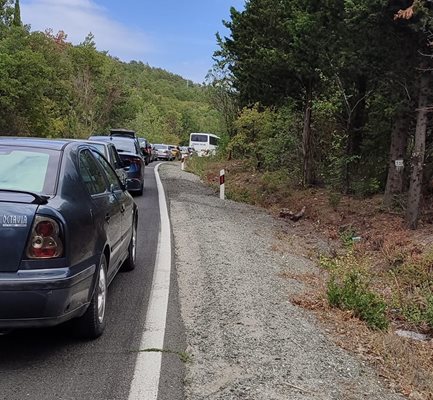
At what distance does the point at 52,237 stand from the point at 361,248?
8300mm

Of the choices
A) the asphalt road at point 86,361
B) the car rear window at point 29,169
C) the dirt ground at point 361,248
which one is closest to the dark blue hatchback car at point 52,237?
the car rear window at point 29,169

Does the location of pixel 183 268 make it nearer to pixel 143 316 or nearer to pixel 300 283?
pixel 300 283

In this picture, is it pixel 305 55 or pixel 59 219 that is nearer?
pixel 59 219

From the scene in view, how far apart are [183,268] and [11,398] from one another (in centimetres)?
391

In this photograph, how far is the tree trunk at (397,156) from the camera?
13633 mm

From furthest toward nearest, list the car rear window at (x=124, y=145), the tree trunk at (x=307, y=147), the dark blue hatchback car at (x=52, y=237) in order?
the tree trunk at (x=307, y=147)
the car rear window at (x=124, y=145)
the dark blue hatchback car at (x=52, y=237)

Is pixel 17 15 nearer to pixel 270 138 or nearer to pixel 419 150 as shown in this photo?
pixel 270 138

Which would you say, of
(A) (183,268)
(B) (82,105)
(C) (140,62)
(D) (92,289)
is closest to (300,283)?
(A) (183,268)

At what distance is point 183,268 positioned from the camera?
7.44 meters

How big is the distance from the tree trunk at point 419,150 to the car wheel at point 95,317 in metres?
8.24

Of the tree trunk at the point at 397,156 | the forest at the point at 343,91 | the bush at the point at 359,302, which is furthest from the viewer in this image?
the tree trunk at the point at 397,156

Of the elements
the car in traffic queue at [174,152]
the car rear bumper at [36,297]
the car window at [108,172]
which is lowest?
the car in traffic queue at [174,152]

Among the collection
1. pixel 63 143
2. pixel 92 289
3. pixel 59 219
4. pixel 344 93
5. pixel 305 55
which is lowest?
pixel 92 289

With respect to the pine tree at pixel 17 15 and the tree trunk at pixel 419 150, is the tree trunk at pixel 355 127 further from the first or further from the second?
the pine tree at pixel 17 15
